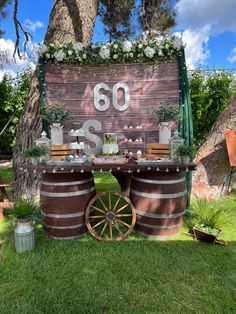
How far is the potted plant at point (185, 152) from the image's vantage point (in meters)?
2.83

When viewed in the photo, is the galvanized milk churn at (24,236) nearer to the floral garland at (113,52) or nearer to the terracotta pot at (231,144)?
the floral garland at (113,52)

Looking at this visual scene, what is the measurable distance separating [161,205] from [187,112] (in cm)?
151

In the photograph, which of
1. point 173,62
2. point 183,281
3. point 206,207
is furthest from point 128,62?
point 183,281

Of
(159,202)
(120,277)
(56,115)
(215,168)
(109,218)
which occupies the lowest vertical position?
(120,277)

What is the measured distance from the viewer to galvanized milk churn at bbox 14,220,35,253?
2.70 meters

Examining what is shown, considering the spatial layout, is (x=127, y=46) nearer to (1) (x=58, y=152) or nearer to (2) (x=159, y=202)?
(1) (x=58, y=152)

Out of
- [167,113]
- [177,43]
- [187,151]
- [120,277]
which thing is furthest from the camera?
[177,43]

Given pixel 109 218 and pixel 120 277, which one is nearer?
pixel 120 277

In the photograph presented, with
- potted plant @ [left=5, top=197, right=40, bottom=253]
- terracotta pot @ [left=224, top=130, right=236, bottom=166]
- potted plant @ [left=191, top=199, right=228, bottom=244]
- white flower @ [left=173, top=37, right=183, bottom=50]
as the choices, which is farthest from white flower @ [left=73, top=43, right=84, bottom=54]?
potted plant @ [left=191, top=199, right=228, bottom=244]

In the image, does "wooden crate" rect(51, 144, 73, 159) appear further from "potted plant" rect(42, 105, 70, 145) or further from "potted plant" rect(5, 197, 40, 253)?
"potted plant" rect(5, 197, 40, 253)

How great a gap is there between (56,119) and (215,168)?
9.27 ft

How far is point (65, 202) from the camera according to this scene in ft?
9.45

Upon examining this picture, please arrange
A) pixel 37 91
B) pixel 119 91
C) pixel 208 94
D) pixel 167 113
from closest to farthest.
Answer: pixel 167 113 < pixel 119 91 < pixel 37 91 < pixel 208 94

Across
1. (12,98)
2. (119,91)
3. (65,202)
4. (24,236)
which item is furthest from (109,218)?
(12,98)
